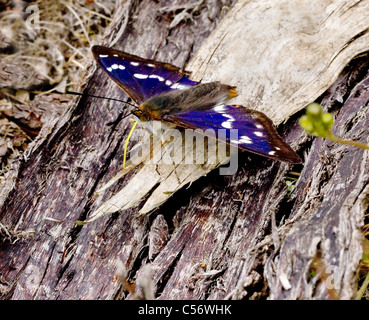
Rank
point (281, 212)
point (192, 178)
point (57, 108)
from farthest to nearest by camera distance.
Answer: point (57, 108)
point (192, 178)
point (281, 212)

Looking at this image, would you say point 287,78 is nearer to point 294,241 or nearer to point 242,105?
point 242,105

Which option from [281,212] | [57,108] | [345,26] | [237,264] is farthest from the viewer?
[57,108]

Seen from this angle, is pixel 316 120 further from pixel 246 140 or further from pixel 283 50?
pixel 283 50

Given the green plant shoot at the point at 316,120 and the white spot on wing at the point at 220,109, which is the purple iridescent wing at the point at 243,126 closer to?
the white spot on wing at the point at 220,109

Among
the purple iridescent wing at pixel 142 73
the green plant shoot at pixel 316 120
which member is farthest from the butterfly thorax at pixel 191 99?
the green plant shoot at pixel 316 120

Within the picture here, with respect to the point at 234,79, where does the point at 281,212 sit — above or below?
below

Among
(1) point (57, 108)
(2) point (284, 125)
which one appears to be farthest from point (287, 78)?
(1) point (57, 108)

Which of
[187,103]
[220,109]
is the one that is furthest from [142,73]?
[220,109]
